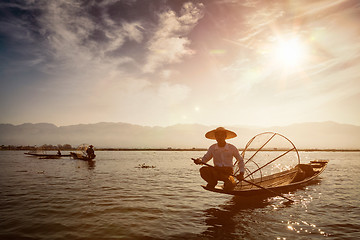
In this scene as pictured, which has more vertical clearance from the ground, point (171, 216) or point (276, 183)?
point (276, 183)

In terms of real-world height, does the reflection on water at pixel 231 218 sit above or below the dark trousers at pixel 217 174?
below

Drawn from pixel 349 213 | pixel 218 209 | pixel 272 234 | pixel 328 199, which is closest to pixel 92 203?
pixel 218 209

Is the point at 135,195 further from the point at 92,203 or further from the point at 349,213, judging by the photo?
the point at 349,213

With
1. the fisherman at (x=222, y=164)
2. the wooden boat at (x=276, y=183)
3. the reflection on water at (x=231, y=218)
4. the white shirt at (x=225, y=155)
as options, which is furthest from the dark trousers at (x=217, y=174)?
the reflection on water at (x=231, y=218)

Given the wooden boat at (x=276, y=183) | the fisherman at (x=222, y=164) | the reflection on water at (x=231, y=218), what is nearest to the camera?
the reflection on water at (x=231, y=218)

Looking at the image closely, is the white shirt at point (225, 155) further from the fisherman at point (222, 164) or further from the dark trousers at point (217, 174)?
the dark trousers at point (217, 174)

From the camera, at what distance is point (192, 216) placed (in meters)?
8.41

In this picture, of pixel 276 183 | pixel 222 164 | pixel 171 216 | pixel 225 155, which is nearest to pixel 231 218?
pixel 222 164

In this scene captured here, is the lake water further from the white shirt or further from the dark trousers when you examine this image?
the white shirt

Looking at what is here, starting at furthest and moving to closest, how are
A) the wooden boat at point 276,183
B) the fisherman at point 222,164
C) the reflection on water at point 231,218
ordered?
1. the wooden boat at point 276,183
2. the fisherman at point 222,164
3. the reflection on water at point 231,218

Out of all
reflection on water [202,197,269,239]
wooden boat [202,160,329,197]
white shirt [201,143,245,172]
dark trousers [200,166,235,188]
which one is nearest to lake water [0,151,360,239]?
reflection on water [202,197,269,239]

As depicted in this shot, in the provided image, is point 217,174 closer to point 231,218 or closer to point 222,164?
point 222,164

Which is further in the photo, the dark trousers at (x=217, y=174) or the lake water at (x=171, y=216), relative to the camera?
the dark trousers at (x=217, y=174)

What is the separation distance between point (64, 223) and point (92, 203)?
9.41 feet
